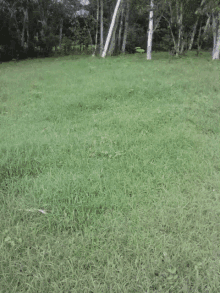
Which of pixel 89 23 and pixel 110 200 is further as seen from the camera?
pixel 89 23

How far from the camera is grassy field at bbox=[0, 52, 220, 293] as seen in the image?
183 centimetres

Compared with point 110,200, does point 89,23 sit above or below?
above

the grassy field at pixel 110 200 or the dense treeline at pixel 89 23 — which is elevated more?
the dense treeline at pixel 89 23

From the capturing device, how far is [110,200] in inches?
103

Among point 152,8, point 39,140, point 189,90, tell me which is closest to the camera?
point 39,140

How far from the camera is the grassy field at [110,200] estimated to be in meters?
1.83

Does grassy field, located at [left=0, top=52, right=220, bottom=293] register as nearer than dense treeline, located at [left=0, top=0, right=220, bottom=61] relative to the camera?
Yes

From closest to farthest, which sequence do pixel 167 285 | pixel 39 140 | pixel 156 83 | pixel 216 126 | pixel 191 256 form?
pixel 167 285 → pixel 191 256 → pixel 39 140 → pixel 216 126 → pixel 156 83

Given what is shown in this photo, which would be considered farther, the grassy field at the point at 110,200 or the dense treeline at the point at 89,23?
the dense treeline at the point at 89,23

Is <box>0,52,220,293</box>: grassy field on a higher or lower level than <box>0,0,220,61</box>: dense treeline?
lower

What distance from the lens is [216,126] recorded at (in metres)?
4.65

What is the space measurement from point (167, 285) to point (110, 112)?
4228 millimetres

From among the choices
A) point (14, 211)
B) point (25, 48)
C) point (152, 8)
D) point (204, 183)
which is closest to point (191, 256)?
point (204, 183)

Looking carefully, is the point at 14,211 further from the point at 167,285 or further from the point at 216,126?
the point at 216,126
